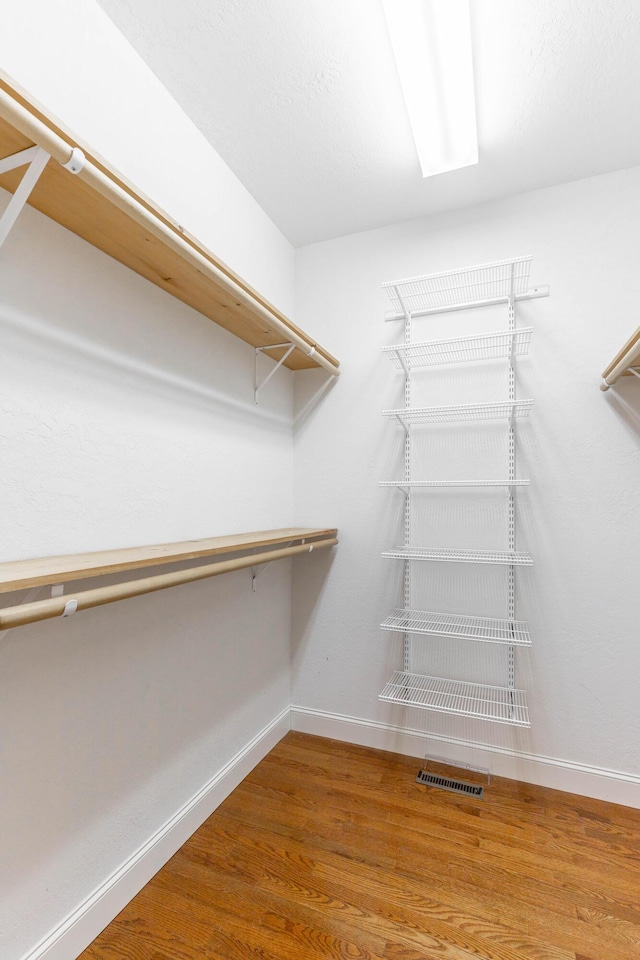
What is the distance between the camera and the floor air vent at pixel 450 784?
5.86ft

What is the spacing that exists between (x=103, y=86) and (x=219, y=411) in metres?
0.97

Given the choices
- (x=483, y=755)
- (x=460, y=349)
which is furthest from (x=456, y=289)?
(x=483, y=755)

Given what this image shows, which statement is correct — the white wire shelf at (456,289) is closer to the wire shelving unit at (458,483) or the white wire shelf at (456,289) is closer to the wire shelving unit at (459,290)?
the wire shelving unit at (459,290)

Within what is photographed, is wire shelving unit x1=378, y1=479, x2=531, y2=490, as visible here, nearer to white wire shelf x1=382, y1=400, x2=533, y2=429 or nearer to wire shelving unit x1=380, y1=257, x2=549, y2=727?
wire shelving unit x1=380, y1=257, x2=549, y2=727

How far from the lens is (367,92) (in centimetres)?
149

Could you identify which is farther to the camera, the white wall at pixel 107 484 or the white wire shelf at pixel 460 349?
the white wire shelf at pixel 460 349

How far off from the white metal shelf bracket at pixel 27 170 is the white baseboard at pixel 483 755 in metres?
2.21

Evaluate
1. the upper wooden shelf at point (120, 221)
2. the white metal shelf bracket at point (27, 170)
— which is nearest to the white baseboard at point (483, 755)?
the upper wooden shelf at point (120, 221)

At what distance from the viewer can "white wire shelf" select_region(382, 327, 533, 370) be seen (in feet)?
6.27

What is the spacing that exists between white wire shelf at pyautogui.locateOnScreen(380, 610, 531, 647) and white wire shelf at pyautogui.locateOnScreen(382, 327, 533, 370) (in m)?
1.12

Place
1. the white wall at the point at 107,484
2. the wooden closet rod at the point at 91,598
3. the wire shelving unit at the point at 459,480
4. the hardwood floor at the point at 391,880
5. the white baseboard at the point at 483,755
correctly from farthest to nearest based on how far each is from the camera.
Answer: the wire shelving unit at the point at 459,480 < the white baseboard at the point at 483,755 < the hardwood floor at the point at 391,880 < the white wall at the point at 107,484 < the wooden closet rod at the point at 91,598

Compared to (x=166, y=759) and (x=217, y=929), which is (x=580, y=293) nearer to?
(x=166, y=759)

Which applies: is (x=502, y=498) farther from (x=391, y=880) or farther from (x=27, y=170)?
(x=27, y=170)

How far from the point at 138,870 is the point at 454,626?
1.35m
